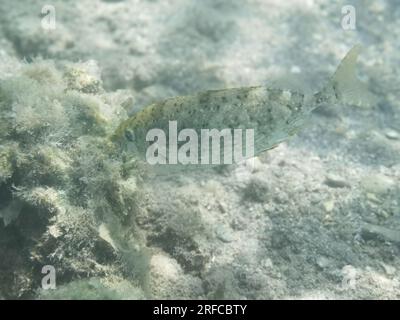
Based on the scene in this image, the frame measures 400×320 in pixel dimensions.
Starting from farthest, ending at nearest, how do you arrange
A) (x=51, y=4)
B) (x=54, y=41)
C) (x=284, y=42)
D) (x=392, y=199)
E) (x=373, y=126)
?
(x=51, y=4), (x=284, y=42), (x=54, y=41), (x=373, y=126), (x=392, y=199)

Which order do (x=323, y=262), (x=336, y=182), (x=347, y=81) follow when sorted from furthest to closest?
(x=336, y=182) < (x=323, y=262) < (x=347, y=81)

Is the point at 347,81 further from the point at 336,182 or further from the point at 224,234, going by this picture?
the point at 224,234

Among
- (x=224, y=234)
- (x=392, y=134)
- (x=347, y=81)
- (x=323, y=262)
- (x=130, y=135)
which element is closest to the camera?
(x=130, y=135)

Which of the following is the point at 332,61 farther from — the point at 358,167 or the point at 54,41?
the point at 54,41

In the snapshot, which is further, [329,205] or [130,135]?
[329,205]

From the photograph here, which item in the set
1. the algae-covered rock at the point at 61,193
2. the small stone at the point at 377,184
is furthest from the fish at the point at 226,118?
the small stone at the point at 377,184

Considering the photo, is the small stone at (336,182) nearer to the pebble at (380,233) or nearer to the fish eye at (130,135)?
the pebble at (380,233)

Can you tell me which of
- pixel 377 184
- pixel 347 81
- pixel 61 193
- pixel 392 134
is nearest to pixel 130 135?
pixel 61 193

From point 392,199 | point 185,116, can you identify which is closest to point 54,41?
point 185,116
